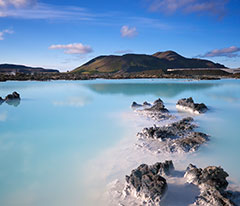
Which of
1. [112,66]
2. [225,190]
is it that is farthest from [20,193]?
[112,66]

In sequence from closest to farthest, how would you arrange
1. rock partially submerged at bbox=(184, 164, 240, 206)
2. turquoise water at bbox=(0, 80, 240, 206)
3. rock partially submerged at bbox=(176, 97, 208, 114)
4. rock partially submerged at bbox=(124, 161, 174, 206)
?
rock partially submerged at bbox=(184, 164, 240, 206) < rock partially submerged at bbox=(124, 161, 174, 206) < turquoise water at bbox=(0, 80, 240, 206) < rock partially submerged at bbox=(176, 97, 208, 114)

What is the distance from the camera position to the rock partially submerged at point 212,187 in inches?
117

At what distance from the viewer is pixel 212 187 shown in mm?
3211

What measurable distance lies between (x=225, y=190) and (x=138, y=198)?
1.45 metres

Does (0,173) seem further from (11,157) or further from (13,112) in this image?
(13,112)

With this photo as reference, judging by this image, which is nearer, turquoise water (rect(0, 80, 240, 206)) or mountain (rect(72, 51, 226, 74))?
turquoise water (rect(0, 80, 240, 206))

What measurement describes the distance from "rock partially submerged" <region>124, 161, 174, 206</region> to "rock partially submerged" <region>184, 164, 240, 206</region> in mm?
555

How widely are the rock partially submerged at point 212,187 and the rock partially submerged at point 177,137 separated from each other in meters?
1.28

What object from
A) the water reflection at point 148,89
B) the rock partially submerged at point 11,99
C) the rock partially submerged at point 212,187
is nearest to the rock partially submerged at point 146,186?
the rock partially submerged at point 212,187

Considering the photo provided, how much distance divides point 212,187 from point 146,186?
1.04m

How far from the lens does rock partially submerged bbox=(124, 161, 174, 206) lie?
309 centimetres

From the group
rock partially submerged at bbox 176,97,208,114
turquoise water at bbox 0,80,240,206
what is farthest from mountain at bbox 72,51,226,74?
turquoise water at bbox 0,80,240,206

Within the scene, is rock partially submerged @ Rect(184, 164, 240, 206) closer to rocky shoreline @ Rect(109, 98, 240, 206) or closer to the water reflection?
rocky shoreline @ Rect(109, 98, 240, 206)

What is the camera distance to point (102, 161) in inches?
180
